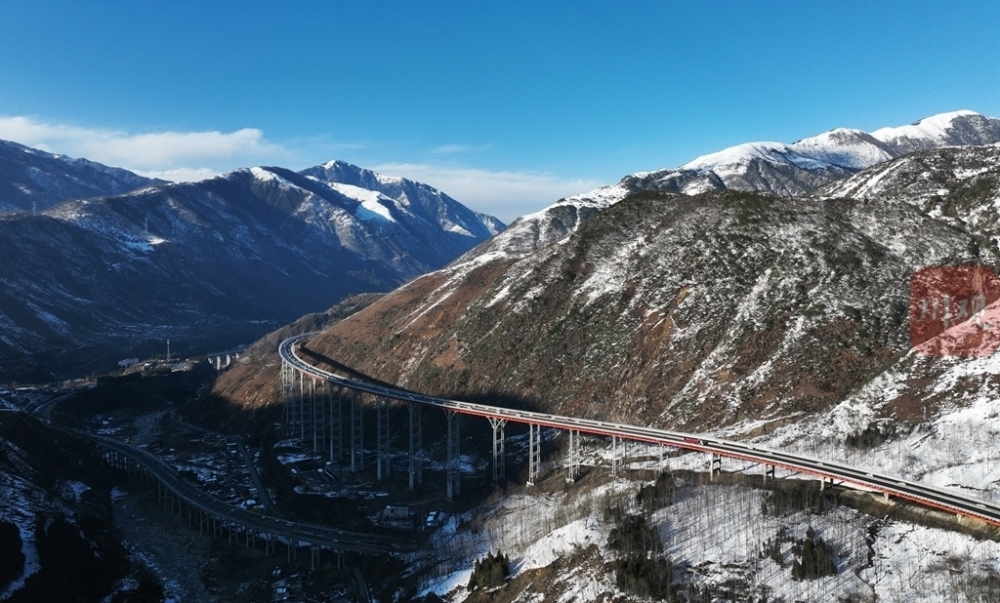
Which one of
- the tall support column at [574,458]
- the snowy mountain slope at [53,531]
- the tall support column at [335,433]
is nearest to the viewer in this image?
the snowy mountain slope at [53,531]

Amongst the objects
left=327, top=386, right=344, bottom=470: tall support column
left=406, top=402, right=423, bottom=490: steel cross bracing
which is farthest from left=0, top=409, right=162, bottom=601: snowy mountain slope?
left=406, top=402, right=423, bottom=490: steel cross bracing

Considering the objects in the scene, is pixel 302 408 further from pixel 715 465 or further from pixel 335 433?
pixel 715 465

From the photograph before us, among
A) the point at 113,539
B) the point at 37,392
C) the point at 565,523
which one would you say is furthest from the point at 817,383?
the point at 37,392

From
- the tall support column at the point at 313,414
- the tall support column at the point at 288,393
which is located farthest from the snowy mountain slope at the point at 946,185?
the tall support column at the point at 288,393

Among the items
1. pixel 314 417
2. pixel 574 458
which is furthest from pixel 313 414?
pixel 574 458

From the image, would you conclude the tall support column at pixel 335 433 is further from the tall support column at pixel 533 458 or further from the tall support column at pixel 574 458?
the tall support column at pixel 574 458

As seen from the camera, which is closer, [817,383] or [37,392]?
[817,383]

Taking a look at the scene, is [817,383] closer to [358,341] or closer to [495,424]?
[495,424]
